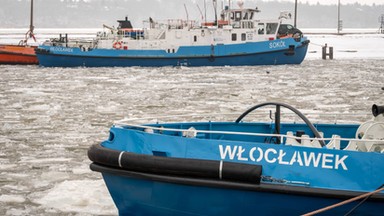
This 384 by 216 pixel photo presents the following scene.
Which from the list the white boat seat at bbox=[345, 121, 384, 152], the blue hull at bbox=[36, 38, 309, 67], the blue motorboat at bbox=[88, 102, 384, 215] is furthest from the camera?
the blue hull at bbox=[36, 38, 309, 67]

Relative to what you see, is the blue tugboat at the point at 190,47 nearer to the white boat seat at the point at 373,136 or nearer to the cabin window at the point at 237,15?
the cabin window at the point at 237,15

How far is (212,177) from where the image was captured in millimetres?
5879

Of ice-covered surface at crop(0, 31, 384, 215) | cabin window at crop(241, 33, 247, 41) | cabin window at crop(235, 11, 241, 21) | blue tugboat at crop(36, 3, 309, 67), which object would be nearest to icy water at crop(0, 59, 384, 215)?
ice-covered surface at crop(0, 31, 384, 215)

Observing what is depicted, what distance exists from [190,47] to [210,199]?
25435 millimetres

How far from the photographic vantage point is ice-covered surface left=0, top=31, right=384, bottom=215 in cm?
Answer: 777

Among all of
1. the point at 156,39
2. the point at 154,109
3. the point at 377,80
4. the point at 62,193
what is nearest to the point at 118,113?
the point at 154,109

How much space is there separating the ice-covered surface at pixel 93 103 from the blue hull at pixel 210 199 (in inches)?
29.9

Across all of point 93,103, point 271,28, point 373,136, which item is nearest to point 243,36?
point 271,28

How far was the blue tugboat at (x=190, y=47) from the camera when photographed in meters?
31.0

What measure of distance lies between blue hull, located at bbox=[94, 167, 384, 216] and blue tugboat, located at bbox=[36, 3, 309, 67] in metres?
24.8

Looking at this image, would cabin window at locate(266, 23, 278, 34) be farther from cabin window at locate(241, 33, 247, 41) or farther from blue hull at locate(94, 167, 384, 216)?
blue hull at locate(94, 167, 384, 216)

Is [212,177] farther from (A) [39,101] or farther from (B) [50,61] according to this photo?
(B) [50,61]

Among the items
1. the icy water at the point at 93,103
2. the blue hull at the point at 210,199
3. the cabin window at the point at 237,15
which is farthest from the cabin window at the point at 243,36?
the blue hull at the point at 210,199

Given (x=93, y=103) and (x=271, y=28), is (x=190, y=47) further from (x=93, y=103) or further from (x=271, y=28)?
(x=93, y=103)
